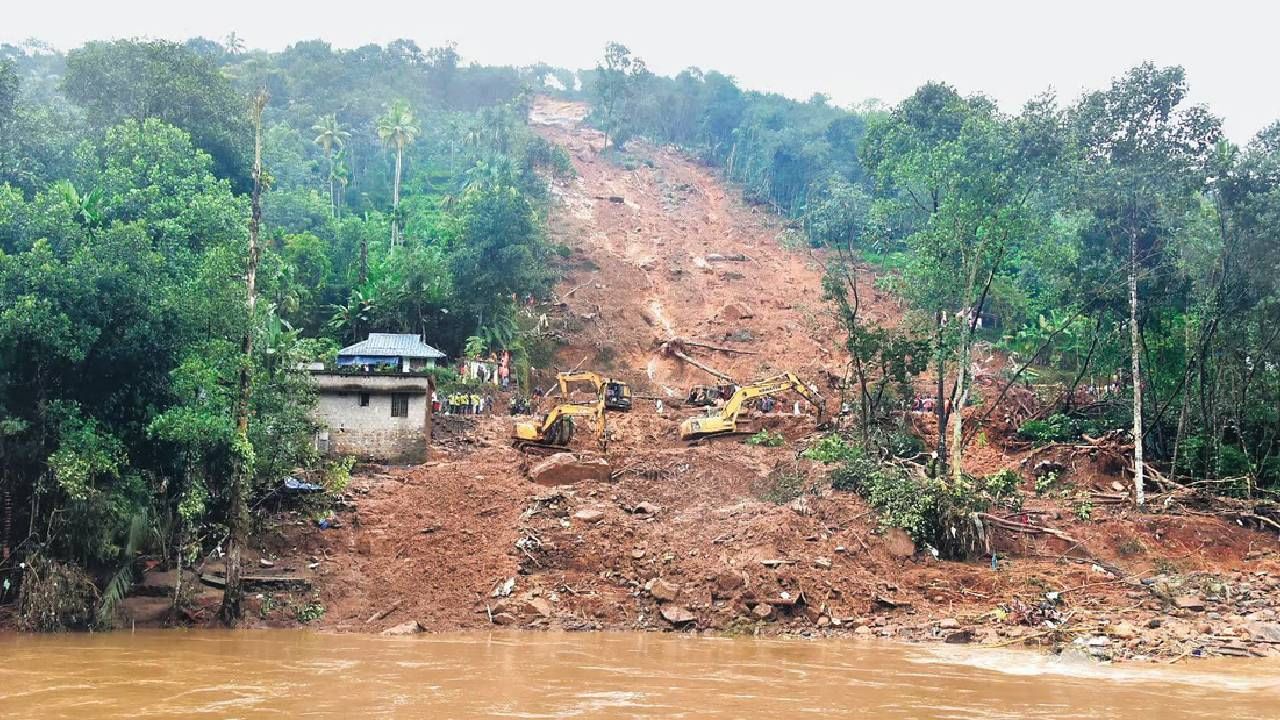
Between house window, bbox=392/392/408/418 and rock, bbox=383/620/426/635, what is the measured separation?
10985 mm

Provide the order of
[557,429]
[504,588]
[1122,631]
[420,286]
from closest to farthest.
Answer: [1122,631]
[504,588]
[557,429]
[420,286]

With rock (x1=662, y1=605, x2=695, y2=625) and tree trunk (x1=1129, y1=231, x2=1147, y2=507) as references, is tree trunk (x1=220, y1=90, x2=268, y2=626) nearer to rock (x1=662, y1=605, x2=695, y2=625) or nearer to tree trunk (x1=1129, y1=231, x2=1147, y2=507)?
rock (x1=662, y1=605, x2=695, y2=625)

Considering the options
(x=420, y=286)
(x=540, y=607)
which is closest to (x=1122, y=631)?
(x=540, y=607)

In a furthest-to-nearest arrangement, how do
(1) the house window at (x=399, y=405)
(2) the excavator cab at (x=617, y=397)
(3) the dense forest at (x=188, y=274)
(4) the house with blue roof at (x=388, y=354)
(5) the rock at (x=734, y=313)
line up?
(5) the rock at (x=734, y=313)
(2) the excavator cab at (x=617, y=397)
(4) the house with blue roof at (x=388, y=354)
(1) the house window at (x=399, y=405)
(3) the dense forest at (x=188, y=274)

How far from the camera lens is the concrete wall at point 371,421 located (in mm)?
32312

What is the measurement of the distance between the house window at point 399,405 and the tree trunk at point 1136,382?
807 inches

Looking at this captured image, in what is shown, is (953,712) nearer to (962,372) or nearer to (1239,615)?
(1239,615)

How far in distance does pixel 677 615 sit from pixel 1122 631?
336 inches

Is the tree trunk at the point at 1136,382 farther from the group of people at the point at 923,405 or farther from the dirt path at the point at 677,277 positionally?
the dirt path at the point at 677,277

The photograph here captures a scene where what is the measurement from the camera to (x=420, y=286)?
4559 cm

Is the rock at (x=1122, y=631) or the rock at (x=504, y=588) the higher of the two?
the rock at (x=1122, y=631)

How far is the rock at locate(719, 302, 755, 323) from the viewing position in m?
56.8

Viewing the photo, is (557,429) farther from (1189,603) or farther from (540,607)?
(1189,603)

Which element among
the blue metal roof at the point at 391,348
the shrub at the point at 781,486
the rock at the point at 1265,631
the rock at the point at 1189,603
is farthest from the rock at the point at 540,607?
the blue metal roof at the point at 391,348
